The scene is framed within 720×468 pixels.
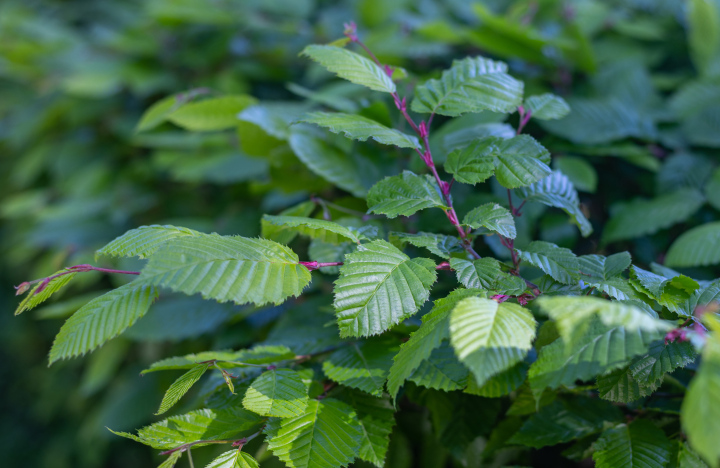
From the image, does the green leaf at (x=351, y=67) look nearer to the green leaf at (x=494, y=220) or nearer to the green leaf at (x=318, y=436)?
the green leaf at (x=494, y=220)

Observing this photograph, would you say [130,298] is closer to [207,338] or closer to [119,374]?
[207,338]

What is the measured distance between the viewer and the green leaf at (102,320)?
0.59 m

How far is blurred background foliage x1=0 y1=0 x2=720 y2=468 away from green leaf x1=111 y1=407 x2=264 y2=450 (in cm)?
22

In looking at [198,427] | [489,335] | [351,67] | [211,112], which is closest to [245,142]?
[211,112]

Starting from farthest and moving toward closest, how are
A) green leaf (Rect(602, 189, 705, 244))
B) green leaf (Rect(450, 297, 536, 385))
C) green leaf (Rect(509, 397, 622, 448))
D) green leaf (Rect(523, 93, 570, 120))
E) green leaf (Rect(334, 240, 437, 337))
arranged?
1. green leaf (Rect(602, 189, 705, 244))
2. green leaf (Rect(523, 93, 570, 120))
3. green leaf (Rect(509, 397, 622, 448))
4. green leaf (Rect(334, 240, 437, 337))
5. green leaf (Rect(450, 297, 536, 385))

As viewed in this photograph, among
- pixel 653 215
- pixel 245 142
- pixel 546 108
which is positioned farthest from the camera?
pixel 245 142

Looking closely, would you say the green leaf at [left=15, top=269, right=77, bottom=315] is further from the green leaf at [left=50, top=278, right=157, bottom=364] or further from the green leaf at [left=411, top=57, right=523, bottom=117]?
the green leaf at [left=411, top=57, right=523, bottom=117]

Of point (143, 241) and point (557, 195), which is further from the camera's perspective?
point (557, 195)

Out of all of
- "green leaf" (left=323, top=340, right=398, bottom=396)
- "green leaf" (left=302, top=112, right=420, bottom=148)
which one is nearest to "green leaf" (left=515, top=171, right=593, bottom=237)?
"green leaf" (left=302, top=112, right=420, bottom=148)

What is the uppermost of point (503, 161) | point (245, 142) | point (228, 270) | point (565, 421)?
point (503, 161)

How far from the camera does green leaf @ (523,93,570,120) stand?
795 millimetres

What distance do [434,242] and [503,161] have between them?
6.0 inches

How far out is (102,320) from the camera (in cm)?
60

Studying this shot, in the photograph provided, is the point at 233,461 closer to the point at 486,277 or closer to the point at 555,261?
the point at 486,277
